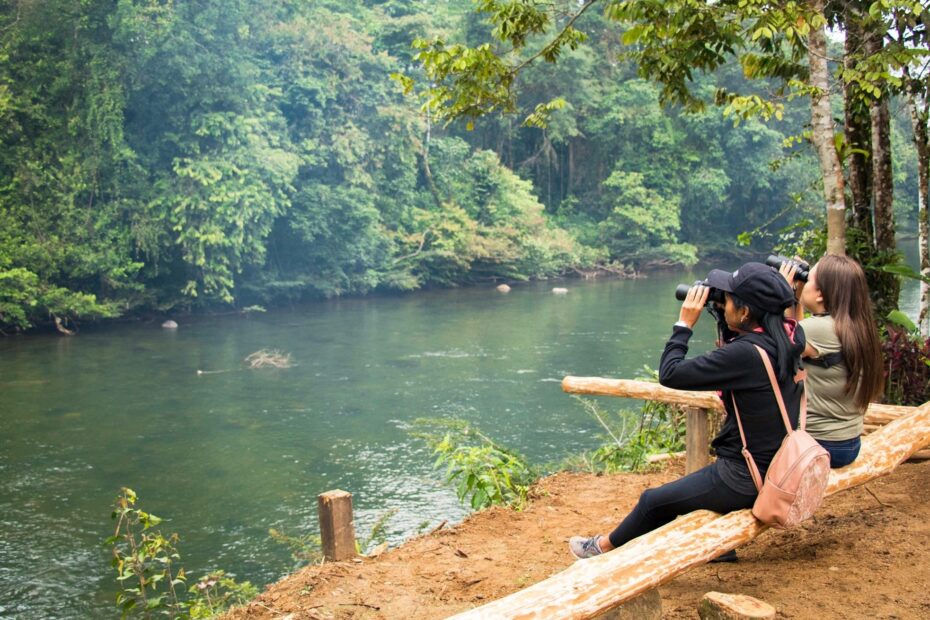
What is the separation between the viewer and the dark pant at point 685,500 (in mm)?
3068

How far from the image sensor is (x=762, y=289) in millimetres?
2916

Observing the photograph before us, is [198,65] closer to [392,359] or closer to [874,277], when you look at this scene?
[392,359]

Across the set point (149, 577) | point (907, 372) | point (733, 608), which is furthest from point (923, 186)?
point (149, 577)

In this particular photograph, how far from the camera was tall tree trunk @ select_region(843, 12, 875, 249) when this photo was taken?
19.7ft

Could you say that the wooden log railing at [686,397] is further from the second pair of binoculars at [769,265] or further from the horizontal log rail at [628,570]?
the horizontal log rail at [628,570]

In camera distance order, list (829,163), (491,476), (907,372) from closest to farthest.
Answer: (829,163) → (491,476) → (907,372)

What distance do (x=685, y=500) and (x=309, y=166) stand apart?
954 inches

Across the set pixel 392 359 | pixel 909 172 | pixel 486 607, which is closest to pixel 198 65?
pixel 392 359

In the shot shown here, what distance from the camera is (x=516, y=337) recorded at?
67.2 ft

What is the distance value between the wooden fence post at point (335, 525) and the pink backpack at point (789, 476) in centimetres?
195

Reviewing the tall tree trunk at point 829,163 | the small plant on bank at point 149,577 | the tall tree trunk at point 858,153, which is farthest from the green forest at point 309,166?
the small plant on bank at point 149,577

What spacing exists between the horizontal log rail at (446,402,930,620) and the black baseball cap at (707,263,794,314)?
712 millimetres

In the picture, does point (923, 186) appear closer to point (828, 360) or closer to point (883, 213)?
point (883, 213)

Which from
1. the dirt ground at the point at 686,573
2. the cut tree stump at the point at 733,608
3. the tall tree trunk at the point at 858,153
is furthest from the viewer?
the tall tree trunk at the point at 858,153
